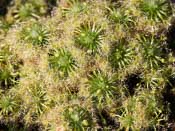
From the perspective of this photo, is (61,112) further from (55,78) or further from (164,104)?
(164,104)

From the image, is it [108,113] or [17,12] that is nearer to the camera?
[108,113]

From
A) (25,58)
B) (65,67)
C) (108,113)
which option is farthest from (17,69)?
(108,113)

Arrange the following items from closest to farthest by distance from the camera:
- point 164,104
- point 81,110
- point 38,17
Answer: point 81,110
point 164,104
point 38,17

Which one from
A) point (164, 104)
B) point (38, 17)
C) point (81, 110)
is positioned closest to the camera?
point (81, 110)

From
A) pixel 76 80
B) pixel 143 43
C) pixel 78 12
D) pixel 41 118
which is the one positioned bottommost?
pixel 41 118

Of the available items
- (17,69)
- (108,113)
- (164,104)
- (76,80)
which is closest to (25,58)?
(17,69)

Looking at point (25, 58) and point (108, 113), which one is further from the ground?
point (25, 58)
